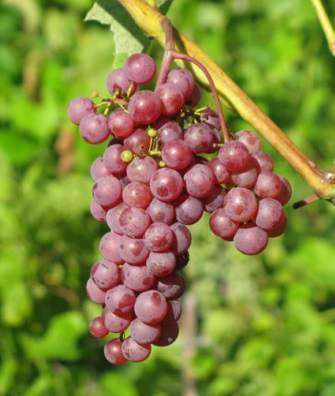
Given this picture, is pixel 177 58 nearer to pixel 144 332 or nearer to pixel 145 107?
pixel 145 107

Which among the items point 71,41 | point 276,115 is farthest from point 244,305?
point 71,41

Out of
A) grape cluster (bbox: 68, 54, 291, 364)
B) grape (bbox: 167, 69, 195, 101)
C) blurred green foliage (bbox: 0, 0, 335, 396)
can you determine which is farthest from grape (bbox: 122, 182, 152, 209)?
blurred green foliage (bbox: 0, 0, 335, 396)

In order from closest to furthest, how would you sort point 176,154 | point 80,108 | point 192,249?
point 176,154 → point 80,108 → point 192,249

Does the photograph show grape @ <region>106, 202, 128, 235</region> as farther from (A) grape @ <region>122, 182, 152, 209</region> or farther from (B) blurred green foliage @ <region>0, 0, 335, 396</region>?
(B) blurred green foliage @ <region>0, 0, 335, 396</region>

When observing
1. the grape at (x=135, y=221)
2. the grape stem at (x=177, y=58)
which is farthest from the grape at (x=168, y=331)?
the grape stem at (x=177, y=58)

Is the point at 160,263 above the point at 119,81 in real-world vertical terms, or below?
below

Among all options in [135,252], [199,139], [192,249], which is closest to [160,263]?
[135,252]
